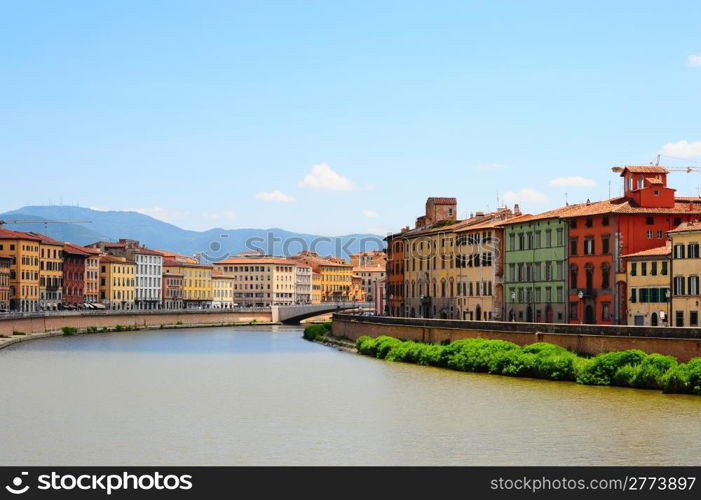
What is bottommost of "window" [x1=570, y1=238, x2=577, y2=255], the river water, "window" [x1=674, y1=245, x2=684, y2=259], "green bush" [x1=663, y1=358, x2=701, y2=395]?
the river water

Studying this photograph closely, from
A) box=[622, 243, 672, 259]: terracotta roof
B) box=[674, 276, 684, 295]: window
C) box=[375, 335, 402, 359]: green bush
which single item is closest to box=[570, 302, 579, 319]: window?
box=[622, 243, 672, 259]: terracotta roof

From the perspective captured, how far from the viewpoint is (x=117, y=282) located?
162750 mm

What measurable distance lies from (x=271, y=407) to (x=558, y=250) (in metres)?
34.6

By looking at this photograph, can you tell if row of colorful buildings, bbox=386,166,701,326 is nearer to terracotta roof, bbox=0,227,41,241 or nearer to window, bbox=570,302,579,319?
window, bbox=570,302,579,319

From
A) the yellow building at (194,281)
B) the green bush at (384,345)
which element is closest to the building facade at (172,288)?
the yellow building at (194,281)

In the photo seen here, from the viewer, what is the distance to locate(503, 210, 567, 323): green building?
76812mm

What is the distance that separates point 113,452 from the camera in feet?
118

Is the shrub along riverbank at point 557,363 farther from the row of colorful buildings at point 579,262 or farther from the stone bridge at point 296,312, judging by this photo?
the stone bridge at point 296,312

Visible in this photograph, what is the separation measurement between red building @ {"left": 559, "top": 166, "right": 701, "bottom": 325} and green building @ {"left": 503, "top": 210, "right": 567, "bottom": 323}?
56.3 inches

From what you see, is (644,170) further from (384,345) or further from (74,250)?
(74,250)

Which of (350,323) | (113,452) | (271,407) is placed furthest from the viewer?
(350,323)

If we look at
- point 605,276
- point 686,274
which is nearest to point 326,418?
point 686,274
